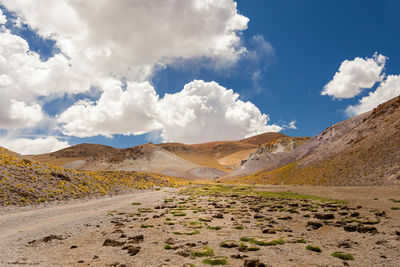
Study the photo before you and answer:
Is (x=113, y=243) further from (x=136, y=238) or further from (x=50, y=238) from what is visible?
(x=50, y=238)

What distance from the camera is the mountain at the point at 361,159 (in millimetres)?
62625

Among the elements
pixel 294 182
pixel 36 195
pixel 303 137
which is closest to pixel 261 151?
pixel 303 137

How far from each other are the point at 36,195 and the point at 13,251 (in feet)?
75.0

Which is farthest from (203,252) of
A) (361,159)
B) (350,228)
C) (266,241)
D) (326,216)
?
(361,159)

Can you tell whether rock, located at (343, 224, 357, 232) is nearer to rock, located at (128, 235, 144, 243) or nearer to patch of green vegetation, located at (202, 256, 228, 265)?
patch of green vegetation, located at (202, 256, 228, 265)

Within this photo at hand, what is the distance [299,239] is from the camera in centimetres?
1398

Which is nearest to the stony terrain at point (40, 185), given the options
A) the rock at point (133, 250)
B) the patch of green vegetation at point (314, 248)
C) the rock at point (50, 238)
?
the rock at point (50, 238)

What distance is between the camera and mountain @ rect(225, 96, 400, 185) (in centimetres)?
6262

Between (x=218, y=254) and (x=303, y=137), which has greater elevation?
(x=303, y=137)

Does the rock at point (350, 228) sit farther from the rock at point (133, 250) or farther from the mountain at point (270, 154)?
the mountain at point (270, 154)

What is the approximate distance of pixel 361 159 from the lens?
71750mm

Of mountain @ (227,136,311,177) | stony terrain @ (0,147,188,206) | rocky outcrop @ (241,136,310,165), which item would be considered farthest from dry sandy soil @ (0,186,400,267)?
rocky outcrop @ (241,136,310,165)

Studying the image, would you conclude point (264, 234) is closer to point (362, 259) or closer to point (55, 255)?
point (362, 259)

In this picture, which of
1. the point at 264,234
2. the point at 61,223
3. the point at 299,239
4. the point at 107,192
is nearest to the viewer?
the point at 299,239
